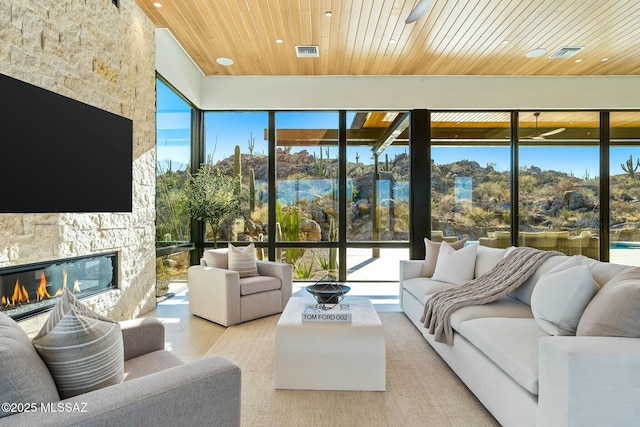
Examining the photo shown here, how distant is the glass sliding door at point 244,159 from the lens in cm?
572

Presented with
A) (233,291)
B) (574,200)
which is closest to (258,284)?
(233,291)

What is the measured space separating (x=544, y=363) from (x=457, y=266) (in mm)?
2070

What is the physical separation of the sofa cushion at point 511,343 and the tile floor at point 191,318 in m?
2.00

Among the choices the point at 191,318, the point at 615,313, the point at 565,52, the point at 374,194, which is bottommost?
the point at 191,318

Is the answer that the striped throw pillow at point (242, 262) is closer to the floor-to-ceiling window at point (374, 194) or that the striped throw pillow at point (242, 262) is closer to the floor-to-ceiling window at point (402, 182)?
the floor-to-ceiling window at point (402, 182)

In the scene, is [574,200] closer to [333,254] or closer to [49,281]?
[333,254]

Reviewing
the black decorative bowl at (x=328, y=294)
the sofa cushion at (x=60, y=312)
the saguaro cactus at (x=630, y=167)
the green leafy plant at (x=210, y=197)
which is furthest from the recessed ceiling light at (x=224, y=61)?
→ the saguaro cactus at (x=630, y=167)

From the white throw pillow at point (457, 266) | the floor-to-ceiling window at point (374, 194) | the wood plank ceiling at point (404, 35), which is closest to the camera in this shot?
the white throw pillow at point (457, 266)

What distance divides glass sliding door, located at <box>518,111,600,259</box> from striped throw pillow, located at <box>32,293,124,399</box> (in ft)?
19.3

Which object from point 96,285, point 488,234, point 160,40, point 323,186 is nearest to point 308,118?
point 323,186

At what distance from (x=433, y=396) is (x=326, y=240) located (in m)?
3.67

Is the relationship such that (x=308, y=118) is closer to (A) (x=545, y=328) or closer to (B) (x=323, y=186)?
(B) (x=323, y=186)

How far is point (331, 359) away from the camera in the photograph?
225cm

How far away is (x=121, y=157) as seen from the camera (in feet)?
4.15
